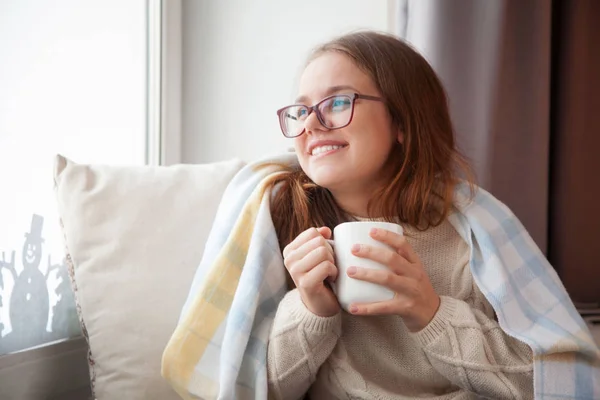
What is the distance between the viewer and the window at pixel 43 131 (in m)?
1.14

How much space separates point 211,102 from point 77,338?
882 millimetres

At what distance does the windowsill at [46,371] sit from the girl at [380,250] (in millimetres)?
553

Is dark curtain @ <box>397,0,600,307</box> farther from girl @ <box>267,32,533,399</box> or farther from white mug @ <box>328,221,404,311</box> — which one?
white mug @ <box>328,221,404,311</box>

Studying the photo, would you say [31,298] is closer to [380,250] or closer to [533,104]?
[380,250]

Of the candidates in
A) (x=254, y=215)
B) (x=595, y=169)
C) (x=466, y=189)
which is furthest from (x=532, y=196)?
(x=254, y=215)

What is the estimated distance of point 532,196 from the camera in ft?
5.07

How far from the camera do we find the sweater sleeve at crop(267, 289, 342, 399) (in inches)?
34.2

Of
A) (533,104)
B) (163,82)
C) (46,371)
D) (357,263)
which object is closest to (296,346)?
(357,263)

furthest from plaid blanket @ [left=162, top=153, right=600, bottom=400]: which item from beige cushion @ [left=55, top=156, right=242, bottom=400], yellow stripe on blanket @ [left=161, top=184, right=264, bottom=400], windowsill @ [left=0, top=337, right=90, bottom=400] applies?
windowsill @ [left=0, top=337, right=90, bottom=400]

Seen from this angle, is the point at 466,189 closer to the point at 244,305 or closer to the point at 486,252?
the point at 486,252

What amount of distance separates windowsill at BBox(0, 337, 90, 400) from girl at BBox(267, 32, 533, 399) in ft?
1.81

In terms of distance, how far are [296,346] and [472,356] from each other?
0.86 ft

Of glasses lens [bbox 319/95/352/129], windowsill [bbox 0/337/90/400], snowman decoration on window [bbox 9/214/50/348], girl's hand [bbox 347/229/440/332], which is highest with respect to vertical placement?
glasses lens [bbox 319/95/352/129]

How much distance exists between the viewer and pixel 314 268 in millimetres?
784
